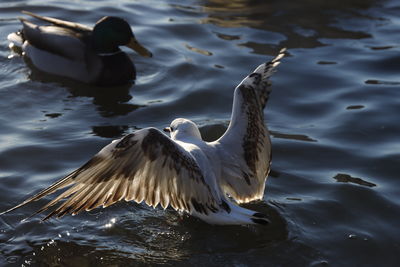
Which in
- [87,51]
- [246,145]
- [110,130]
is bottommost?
[110,130]

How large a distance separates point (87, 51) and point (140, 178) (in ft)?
14.5

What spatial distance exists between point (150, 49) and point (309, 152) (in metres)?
3.53

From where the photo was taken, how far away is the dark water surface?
6312mm

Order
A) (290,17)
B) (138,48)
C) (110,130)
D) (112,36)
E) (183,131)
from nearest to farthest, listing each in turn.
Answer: (183,131) → (110,130) → (112,36) → (138,48) → (290,17)

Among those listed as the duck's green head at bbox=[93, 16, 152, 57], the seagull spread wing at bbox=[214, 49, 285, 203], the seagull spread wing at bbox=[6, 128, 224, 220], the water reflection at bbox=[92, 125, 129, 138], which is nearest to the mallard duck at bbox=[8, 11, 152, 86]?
the duck's green head at bbox=[93, 16, 152, 57]

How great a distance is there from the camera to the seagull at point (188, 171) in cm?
573

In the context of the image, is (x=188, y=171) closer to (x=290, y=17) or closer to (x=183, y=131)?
(x=183, y=131)

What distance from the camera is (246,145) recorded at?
6.72 metres

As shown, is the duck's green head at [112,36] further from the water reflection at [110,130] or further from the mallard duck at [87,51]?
the water reflection at [110,130]

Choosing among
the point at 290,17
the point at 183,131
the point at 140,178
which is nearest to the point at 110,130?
the point at 183,131

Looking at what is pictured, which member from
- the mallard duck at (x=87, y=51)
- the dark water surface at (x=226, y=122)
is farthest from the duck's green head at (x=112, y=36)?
the dark water surface at (x=226, y=122)

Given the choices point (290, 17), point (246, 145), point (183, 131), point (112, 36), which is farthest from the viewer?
point (290, 17)

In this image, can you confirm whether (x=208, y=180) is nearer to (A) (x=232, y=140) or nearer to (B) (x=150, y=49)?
(A) (x=232, y=140)

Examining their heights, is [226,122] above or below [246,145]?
below
